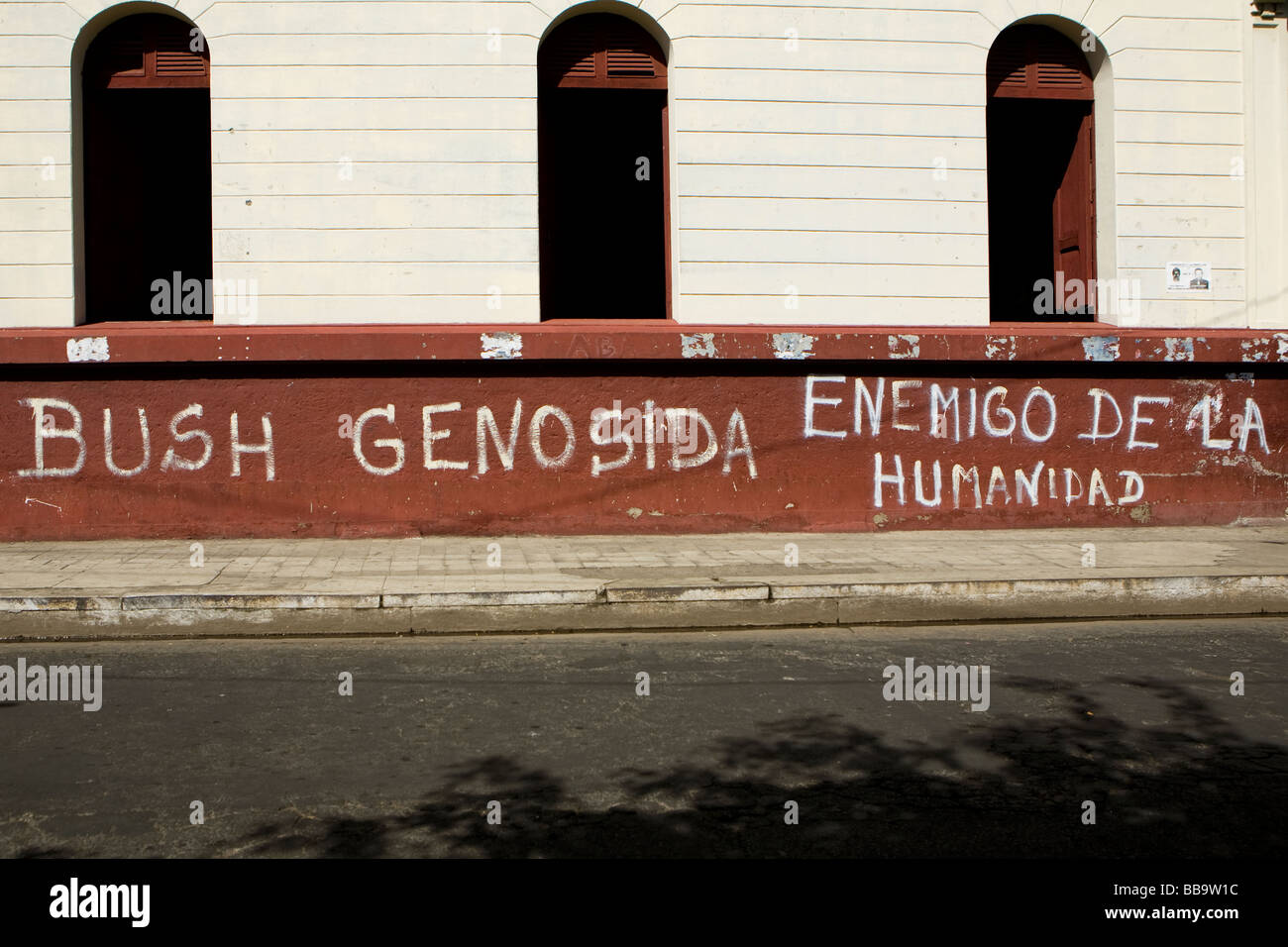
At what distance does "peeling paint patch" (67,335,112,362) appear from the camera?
33.3 ft

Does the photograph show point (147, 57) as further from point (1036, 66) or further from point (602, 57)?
point (1036, 66)

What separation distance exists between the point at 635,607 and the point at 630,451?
125 inches

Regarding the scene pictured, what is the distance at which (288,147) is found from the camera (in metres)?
10.5

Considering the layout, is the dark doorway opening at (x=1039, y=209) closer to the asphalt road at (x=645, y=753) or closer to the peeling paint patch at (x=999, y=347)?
the peeling paint patch at (x=999, y=347)

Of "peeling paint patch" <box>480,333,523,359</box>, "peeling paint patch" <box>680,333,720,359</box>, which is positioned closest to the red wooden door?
"peeling paint patch" <box>680,333,720,359</box>

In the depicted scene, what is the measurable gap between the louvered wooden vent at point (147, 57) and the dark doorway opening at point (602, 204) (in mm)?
3183

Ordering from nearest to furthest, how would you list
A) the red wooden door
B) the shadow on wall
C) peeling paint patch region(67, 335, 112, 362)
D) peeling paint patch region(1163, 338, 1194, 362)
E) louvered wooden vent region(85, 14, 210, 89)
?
the shadow on wall, peeling paint patch region(67, 335, 112, 362), louvered wooden vent region(85, 14, 210, 89), peeling paint patch region(1163, 338, 1194, 362), the red wooden door

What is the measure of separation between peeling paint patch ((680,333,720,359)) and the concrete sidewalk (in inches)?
70.8

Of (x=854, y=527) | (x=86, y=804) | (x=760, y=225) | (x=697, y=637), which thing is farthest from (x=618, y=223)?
(x=86, y=804)

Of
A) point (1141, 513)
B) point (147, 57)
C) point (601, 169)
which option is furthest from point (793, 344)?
point (147, 57)

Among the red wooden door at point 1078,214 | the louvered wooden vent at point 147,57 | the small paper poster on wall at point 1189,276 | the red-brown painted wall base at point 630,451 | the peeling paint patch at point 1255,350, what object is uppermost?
the louvered wooden vent at point 147,57

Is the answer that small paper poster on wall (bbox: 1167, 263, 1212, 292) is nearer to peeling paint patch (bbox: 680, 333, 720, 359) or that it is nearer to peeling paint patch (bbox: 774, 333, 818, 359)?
peeling paint patch (bbox: 774, 333, 818, 359)

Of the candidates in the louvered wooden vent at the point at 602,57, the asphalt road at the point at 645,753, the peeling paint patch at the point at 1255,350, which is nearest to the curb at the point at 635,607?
the asphalt road at the point at 645,753

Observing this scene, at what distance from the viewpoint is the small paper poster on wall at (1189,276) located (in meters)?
11.4
